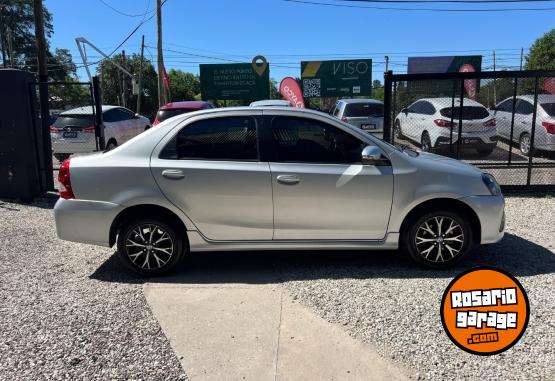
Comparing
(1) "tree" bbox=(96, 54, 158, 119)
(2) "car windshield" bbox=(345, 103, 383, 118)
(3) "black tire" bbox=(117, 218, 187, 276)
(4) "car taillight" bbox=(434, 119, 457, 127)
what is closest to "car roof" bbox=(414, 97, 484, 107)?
(4) "car taillight" bbox=(434, 119, 457, 127)

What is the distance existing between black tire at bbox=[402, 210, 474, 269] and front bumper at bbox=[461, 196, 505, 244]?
140mm

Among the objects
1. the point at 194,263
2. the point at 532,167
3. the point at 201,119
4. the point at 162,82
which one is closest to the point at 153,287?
the point at 194,263

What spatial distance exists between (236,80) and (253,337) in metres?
26.8

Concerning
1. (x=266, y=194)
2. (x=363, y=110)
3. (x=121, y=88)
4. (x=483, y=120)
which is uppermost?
(x=121, y=88)

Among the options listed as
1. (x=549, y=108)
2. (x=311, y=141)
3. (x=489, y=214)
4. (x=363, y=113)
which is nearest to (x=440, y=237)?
(x=489, y=214)

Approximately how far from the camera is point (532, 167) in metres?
8.55

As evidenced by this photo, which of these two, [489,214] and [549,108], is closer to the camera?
[489,214]

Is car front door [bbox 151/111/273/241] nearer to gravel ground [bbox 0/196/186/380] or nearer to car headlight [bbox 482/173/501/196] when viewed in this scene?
gravel ground [bbox 0/196/186/380]

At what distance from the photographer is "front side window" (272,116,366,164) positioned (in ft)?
15.6

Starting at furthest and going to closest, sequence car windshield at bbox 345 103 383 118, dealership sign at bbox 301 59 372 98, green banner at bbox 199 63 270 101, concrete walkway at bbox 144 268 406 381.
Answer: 1. green banner at bbox 199 63 270 101
2. dealership sign at bbox 301 59 372 98
3. car windshield at bbox 345 103 383 118
4. concrete walkway at bbox 144 268 406 381

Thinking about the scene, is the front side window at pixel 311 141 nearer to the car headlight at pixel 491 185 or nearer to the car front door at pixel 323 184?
the car front door at pixel 323 184

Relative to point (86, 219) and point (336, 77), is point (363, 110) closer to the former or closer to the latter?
point (86, 219)

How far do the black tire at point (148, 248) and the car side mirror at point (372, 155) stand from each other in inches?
76.7

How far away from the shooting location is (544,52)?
36.0 metres
